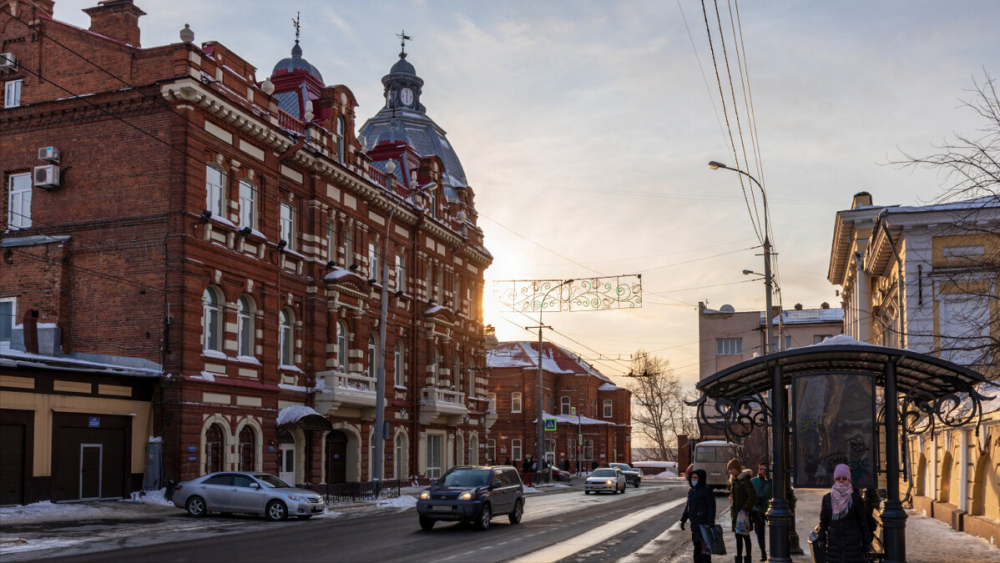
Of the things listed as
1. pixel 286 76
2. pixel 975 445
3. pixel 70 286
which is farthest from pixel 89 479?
pixel 975 445

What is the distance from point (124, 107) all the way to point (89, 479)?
11.7 meters

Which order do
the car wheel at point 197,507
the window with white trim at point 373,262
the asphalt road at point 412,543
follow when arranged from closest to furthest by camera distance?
the asphalt road at point 412,543 < the car wheel at point 197,507 < the window with white trim at point 373,262

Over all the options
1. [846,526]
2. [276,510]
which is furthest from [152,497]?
[846,526]

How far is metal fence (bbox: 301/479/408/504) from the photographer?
116ft

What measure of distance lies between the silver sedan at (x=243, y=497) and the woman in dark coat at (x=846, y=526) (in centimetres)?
1792

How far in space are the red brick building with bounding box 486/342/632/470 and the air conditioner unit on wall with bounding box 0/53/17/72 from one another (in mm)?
54413

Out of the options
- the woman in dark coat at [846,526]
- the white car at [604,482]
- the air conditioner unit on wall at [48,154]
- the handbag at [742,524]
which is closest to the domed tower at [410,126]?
the white car at [604,482]

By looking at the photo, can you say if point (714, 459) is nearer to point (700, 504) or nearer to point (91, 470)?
point (91, 470)

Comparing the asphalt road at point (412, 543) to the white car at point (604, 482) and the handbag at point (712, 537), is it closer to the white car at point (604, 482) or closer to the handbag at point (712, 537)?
the handbag at point (712, 537)

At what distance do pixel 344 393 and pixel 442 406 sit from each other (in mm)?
11019

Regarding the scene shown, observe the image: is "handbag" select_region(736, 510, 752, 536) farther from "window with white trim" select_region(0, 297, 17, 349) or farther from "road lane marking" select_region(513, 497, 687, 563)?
"window with white trim" select_region(0, 297, 17, 349)

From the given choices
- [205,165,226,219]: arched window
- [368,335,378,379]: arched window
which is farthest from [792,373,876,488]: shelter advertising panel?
[368,335,378,379]: arched window

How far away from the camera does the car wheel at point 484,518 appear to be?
23.6 metres

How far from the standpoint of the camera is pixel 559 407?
9006 centimetres
